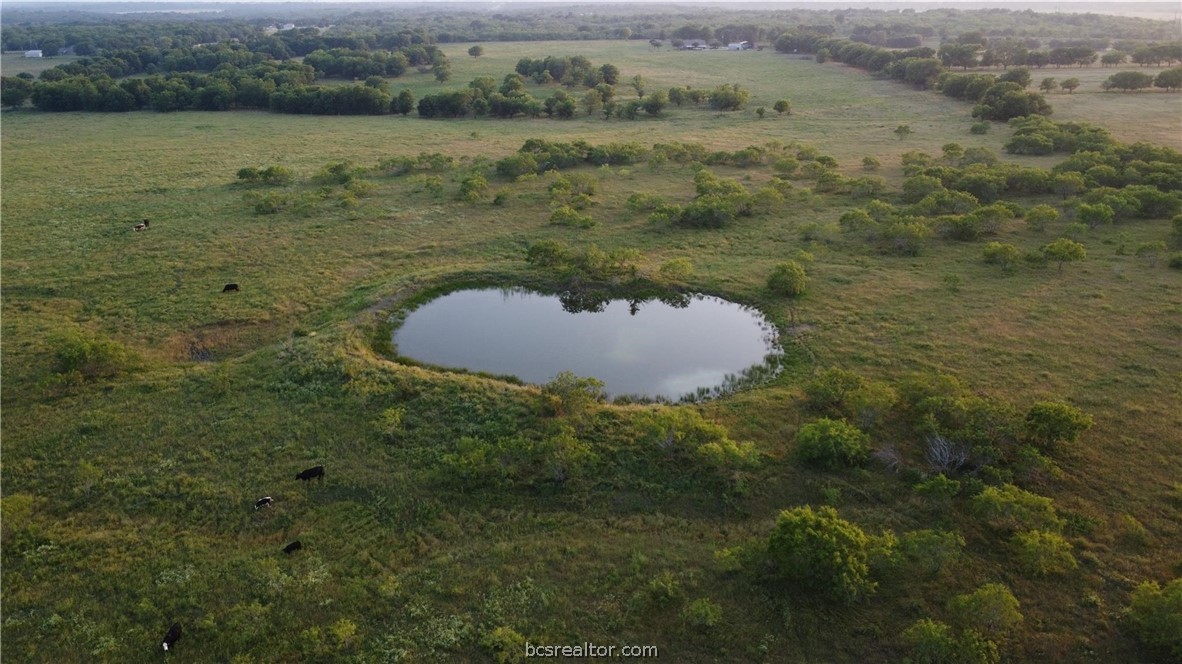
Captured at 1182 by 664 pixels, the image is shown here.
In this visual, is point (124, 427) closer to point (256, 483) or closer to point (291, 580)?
point (256, 483)

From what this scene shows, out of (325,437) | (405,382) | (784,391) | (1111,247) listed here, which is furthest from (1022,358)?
(325,437)


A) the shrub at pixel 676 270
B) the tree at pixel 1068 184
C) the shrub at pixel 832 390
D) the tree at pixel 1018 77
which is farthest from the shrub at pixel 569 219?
the tree at pixel 1018 77

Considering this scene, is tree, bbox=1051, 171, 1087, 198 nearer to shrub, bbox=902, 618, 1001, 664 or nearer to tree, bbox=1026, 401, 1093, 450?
tree, bbox=1026, 401, 1093, 450

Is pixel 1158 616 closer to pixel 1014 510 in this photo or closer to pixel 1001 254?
pixel 1014 510

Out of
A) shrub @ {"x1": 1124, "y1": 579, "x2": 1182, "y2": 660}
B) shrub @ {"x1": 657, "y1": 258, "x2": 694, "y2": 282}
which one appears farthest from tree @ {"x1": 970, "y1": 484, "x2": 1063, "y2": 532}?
shrub @ {"x1": 657, "y1": 258, "x2": 694, "y2": 282}

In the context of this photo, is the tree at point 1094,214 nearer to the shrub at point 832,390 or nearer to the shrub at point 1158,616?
the shrub at point 832,390

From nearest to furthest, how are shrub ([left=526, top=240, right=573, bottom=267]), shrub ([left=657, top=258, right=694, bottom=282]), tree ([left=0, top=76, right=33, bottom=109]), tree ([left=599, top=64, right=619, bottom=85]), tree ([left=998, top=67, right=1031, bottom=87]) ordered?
shrub ([left=657, top=258, right=694, bottom=282])
shrub ([left=526, top=240, right=573, bottom=267])
tree ([left=998, top=67, right=1031, bottom=87])
tree ([left=0, top=76, right=33, bottom=109])
tree ([left=599, top=64, right=619, bottom=85])
